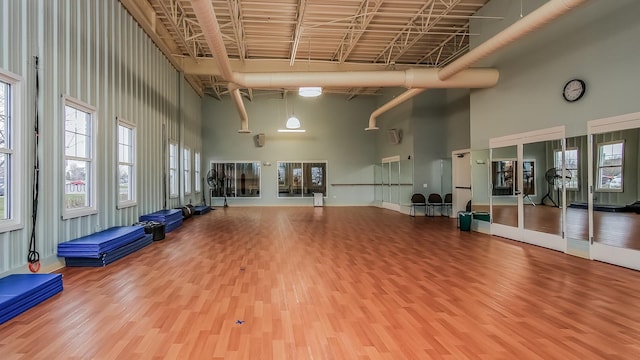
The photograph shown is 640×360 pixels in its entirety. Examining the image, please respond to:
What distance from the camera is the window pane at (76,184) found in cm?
508

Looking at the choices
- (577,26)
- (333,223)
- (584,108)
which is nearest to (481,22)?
(577,26)

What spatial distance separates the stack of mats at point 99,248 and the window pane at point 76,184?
0.54 m

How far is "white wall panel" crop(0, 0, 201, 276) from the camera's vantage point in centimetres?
398

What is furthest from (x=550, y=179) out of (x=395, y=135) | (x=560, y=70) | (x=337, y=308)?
(x=395, y=135)

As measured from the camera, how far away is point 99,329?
111 inches

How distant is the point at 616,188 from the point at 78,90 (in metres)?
7.87

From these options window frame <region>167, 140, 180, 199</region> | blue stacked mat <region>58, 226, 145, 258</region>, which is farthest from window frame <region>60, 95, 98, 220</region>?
window frame <region>167, 140, 180, 199</region>

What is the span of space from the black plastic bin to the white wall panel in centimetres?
31

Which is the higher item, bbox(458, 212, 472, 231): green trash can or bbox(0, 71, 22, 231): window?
bbox(0, 71, 22, 231): window

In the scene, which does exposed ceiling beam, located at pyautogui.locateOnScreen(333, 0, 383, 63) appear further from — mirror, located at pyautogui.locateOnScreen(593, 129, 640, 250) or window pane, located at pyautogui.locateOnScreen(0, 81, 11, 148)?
window pane, located at pyautogui.locateOnScreen(0, 81, 11, 148)

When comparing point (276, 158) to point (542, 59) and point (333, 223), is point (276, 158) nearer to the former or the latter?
point (333, 223)

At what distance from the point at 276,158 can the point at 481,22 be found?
994cm

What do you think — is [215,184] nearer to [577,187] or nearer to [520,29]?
[520,29]

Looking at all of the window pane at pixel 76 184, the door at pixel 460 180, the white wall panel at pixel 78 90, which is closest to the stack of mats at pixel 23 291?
the white wall panel at pixel 78 90
